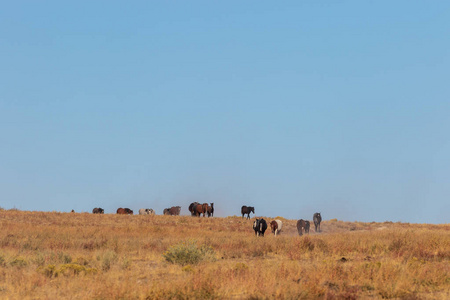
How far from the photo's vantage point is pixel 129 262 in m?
14.7

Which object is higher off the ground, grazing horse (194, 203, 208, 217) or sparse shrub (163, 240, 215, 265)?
grazing horse (194, 203, 208, 217)

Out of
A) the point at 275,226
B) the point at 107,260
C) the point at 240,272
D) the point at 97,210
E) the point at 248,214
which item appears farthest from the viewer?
the point at 97,210

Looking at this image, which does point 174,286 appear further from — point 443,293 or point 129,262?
point 443,293

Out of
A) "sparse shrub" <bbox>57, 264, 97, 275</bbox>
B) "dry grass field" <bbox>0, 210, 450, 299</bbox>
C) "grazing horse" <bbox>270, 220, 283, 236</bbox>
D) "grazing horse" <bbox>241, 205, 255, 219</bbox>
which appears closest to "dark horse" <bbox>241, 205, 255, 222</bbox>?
"grazing horse" <bbox>241, 205, 255, 219</bbox>

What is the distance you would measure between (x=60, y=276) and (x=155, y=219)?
29549mm

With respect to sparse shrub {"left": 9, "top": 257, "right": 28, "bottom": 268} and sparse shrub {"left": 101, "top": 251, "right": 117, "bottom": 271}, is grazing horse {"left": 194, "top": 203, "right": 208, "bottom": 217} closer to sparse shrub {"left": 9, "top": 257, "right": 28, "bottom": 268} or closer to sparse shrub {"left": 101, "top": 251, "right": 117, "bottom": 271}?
sparse shrub {"left": 101, "top": 251, "right": 117, "bottom": 271}

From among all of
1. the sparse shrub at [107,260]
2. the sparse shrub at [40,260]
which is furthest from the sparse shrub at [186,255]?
the sparse shrub at [40,260]

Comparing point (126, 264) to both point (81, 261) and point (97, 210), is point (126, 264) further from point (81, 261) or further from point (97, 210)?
point (97, 210)

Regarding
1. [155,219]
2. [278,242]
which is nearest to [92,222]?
[155,219]

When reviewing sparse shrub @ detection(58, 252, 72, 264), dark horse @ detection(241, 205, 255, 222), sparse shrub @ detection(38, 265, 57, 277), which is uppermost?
dark horse @ detection(241, 205, 255, 222)

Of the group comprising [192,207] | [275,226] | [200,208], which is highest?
[192,207]

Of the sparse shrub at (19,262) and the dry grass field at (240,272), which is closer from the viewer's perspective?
the dry grass field at (240,272)

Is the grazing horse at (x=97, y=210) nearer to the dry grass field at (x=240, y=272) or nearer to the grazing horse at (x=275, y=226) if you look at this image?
the grazing horse at (x=275, y=226)

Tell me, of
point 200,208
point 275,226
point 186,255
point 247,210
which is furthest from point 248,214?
point 186,255
